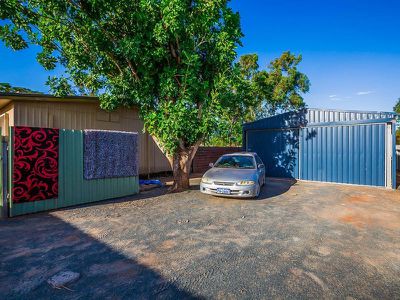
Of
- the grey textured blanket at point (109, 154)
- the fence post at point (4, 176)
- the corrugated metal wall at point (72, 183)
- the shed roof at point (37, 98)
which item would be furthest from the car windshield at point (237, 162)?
the fence post at point (4, 176)

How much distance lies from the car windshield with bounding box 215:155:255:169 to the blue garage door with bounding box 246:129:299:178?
5.14 metres

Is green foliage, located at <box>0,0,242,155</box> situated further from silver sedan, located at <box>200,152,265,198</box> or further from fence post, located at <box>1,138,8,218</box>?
fence post, located at <box>1,138,8,218</box>

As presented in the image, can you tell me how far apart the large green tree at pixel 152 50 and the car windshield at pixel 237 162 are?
4.03ft

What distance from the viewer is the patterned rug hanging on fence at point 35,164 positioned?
574cm

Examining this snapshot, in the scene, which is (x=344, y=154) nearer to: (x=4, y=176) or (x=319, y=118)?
(x=319, y=118)

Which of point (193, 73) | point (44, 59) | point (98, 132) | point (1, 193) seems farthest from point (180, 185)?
point (44, 59)

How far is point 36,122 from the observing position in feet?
28.5

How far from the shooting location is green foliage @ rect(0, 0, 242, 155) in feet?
25.4

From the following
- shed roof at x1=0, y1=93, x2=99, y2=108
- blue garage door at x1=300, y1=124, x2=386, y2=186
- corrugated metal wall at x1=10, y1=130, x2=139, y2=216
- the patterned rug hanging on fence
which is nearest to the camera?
the patterned rug hanging on fence

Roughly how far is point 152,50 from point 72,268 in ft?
23.8

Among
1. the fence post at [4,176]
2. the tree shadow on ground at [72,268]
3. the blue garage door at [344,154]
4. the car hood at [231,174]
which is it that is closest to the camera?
the tree shadow on ground at [72,268]

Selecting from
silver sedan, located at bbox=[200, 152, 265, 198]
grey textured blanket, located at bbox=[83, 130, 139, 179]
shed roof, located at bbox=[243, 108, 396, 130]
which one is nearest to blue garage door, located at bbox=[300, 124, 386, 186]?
shed roof, located at bbox=[243, 108, 396, 130]

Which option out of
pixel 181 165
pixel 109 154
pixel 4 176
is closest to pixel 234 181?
pixel 181 165

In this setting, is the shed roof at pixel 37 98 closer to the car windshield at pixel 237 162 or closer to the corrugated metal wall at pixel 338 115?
the car windshield at pixel 237 162
